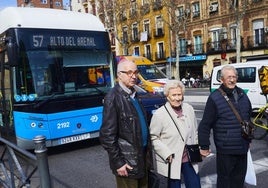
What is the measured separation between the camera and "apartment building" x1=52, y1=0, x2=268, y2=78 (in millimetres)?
36500

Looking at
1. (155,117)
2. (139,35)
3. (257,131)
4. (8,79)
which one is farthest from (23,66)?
(139,35)

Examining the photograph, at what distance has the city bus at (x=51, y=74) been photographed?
26.0 ft

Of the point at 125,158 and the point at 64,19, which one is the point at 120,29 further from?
the point at 125,158

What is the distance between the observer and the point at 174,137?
13.2 ft

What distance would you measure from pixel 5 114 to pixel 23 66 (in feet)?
5.50

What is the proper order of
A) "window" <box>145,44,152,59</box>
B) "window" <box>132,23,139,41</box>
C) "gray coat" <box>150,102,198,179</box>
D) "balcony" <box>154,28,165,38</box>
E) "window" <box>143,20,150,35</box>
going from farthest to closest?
"window" <box>132,23,139,41</box>
"window" <box>145,44,152,59</box>
"window" <box>143,20,150,35</box>
"balcony" <box>154,28,165,38</box>
"gray coat" <box>150,102,198,179</box>

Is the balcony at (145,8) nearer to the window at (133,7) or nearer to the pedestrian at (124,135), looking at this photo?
the window at (133,7)

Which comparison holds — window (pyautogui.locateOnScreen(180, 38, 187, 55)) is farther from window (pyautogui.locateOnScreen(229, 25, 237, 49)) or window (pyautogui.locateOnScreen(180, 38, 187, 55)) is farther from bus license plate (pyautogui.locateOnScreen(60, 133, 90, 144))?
bus license plate (pyautogui.locateOnScreen(60, 133, 90, 144))

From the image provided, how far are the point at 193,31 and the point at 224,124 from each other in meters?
40.9

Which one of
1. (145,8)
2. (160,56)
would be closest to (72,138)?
(160,56)

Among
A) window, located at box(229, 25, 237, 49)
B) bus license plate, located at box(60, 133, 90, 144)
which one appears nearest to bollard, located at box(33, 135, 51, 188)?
bus license plate, located at box(60, 133, 90, 144)

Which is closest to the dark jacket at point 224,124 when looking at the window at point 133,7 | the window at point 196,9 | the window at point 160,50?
the window at point 196,9

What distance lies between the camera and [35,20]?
8.29 metres

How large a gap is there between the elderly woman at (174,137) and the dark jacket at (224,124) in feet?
1.18
